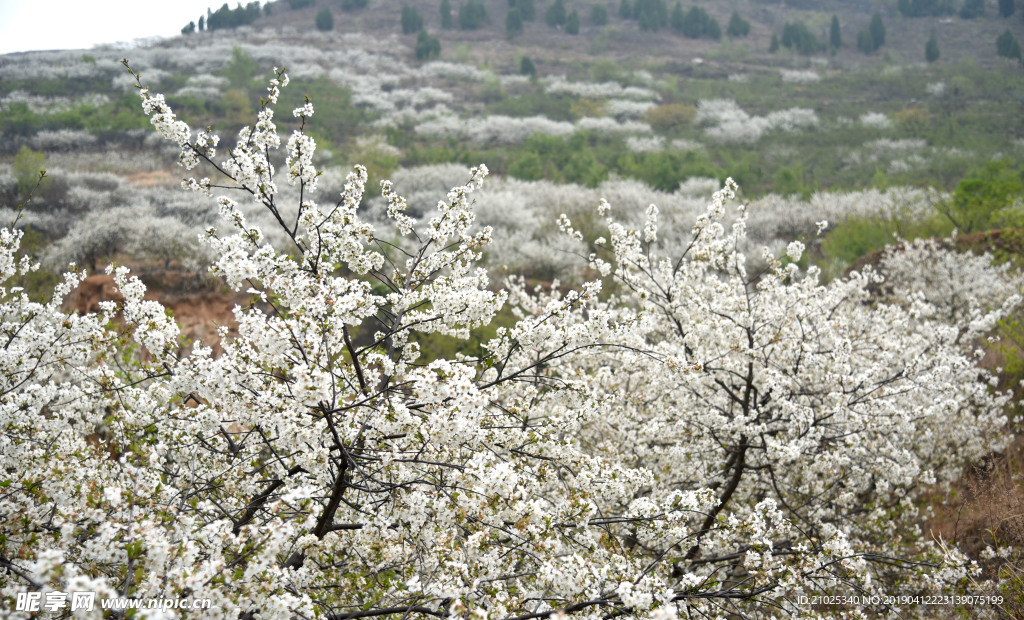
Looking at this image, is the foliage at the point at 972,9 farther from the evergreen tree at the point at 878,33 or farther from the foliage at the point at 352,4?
the foliage at the point at 352,4

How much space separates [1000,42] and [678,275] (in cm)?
6927

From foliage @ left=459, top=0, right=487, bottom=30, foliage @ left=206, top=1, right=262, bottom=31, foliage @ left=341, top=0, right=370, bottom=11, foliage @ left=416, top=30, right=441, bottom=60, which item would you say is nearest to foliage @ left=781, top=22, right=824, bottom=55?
foliage @ left=459, top=0, right=487, bottom=30

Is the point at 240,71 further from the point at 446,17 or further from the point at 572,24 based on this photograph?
the point at 572,24

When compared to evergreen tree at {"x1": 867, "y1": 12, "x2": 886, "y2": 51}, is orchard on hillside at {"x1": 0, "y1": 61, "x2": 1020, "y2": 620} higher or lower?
lower

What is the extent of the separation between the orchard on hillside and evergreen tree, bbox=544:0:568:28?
74998mm

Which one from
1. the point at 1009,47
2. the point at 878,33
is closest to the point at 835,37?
the point at 878,33

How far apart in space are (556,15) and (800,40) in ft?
92.4

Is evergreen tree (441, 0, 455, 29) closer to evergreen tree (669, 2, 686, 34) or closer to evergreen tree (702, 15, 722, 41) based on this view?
evergreen tree (669, 2, 686, 34)

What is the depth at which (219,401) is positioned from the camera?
10.0 ft

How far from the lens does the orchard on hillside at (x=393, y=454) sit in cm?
263

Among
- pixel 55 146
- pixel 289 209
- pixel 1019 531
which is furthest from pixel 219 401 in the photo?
pixel 55 146

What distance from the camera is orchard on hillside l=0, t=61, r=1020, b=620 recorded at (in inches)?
104

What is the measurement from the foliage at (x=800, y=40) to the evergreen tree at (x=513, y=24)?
1191 inches

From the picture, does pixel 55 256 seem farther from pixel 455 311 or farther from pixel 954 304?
pixel 954 304
